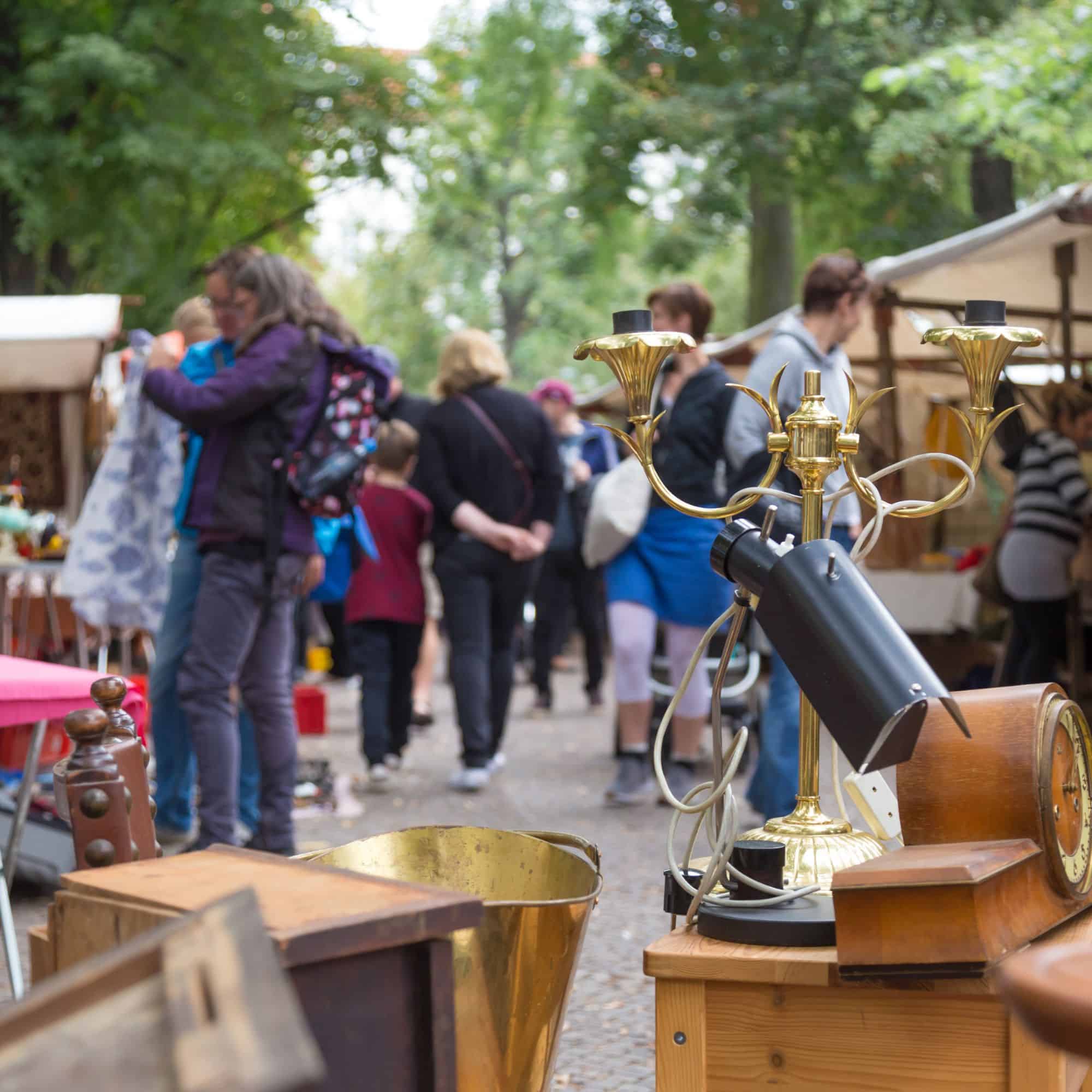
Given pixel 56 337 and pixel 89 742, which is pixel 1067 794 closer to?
pixel 89 742

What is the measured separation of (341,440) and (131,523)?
1.09m

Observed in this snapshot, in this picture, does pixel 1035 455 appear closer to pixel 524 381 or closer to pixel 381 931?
pixel 381 931

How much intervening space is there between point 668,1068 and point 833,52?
1634 centimetres

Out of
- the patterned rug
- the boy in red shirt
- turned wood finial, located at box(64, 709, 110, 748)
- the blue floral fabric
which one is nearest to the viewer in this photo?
turned wood finial, located at box(64, 709, 110, 748)

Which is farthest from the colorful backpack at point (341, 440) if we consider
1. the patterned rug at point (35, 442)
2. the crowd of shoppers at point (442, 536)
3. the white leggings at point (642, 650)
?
the patterned rug at point (35, 442)

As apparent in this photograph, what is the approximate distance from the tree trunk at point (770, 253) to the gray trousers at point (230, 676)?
12.9 m

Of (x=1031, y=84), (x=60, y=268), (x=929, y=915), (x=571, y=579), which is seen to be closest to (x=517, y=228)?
(x=60, y=268)

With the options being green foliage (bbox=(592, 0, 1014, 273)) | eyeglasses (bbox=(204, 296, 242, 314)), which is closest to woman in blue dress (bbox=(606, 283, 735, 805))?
eyeglasses (bbox=(204, 296, 242, 314))

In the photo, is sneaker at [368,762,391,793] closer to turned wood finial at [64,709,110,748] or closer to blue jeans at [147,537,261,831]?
blue jeans at [147,537,261,831]

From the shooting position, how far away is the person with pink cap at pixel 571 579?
9617mm

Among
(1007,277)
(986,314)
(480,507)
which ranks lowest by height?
(480,507)

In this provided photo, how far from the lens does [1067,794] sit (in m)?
1.99

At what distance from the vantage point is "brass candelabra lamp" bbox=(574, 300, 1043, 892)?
2156 millimetres

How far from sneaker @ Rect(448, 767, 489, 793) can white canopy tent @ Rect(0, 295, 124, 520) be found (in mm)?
2535
